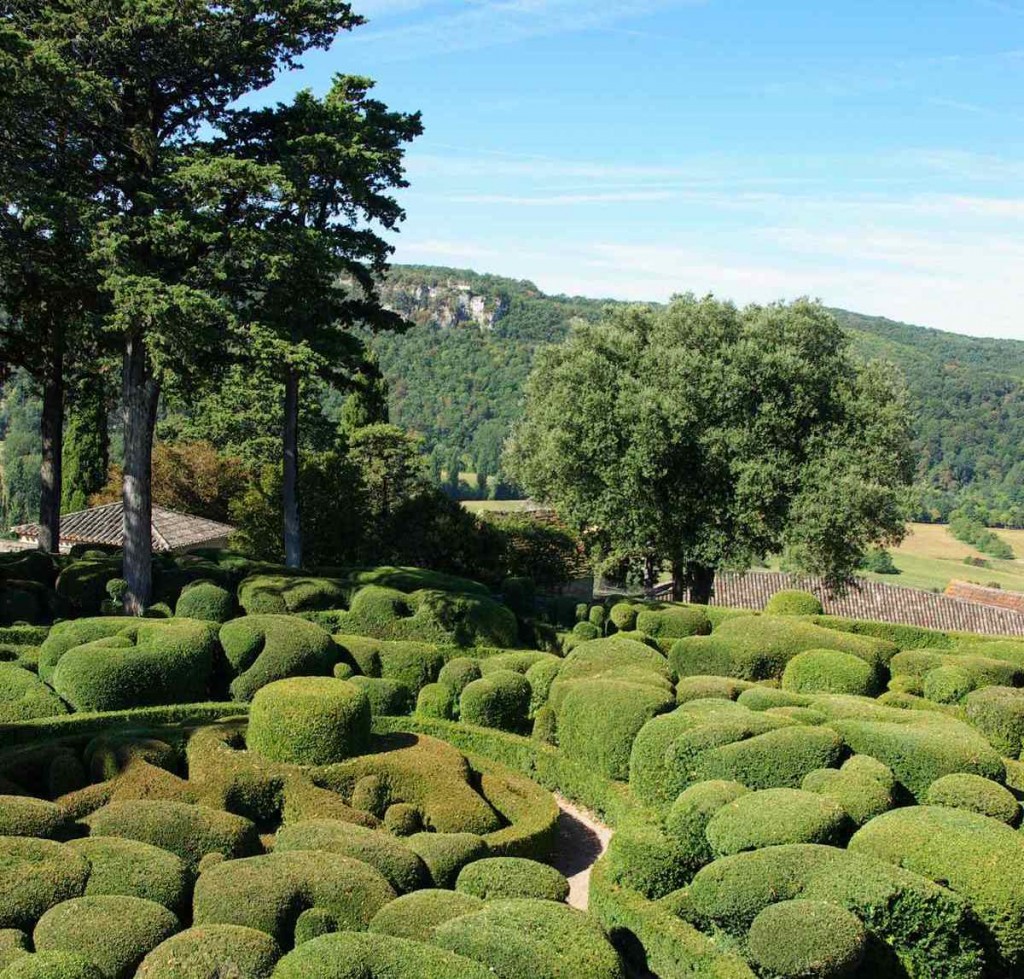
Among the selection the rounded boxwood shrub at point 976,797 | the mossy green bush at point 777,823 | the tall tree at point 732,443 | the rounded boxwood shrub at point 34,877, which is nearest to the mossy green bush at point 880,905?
the mossy green bush at point 777,823

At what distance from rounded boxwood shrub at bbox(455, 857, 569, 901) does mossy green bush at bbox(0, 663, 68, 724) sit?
8690mm

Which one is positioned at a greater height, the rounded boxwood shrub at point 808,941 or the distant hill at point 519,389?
the distant hill at point 519,389

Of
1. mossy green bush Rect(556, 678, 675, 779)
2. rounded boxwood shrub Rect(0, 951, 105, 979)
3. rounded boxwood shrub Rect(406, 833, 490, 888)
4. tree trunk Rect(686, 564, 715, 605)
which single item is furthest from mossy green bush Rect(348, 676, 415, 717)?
tree trunk Rect(686, 564, 715, 605)

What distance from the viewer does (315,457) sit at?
1334 inches

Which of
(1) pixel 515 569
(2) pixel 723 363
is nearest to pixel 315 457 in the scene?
(1) pixel 515 569

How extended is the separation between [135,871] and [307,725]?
4261 millimetres

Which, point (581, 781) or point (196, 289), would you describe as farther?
point (196, 289)

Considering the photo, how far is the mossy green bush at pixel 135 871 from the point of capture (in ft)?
33.3

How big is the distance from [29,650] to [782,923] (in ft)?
48.9

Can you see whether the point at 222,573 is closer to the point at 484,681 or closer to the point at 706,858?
the point at 484,681

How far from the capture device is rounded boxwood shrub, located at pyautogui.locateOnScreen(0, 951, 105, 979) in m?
7.85

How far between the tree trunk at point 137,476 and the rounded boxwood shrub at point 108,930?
14110mm

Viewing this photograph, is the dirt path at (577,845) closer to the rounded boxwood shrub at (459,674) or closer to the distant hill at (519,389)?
the rounded boxwood shrub at (459,674)

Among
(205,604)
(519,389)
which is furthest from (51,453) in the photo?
(519,389)
